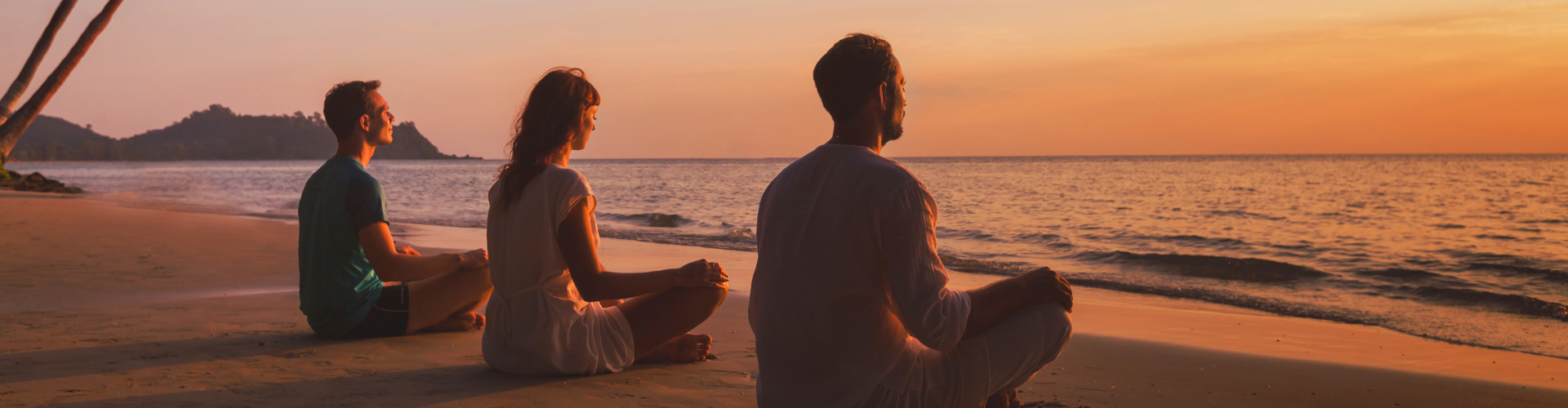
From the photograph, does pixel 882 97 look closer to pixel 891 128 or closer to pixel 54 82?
pixel 891 128

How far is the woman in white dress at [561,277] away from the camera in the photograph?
3242mm

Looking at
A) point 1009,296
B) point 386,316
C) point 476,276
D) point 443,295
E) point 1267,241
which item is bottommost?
point 1267,241

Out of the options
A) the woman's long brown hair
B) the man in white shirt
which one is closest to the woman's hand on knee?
the woman's long brown hair

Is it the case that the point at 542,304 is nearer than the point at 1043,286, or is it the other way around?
the point at 1043,286

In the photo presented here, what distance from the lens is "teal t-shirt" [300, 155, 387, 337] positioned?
379cm

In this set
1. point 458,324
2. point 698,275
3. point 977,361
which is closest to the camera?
point 977,361

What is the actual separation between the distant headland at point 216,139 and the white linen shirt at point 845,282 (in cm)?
13883

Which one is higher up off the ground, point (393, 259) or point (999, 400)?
point (393, 259)

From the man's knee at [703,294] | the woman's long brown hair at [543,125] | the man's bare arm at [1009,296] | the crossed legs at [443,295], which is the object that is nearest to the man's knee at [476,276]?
the crossed legs at [443,295]

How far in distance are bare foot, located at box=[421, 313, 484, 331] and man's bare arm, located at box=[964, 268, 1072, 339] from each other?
11.3 feet

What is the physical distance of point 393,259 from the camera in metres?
3.85

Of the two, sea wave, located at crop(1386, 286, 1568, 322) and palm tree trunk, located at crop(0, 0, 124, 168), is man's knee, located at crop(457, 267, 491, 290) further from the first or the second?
sea wave, located at crop(1386, 286, 1568, 322)

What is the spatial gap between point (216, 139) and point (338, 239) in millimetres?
161002

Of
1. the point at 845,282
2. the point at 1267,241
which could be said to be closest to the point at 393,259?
the point at 845,282
